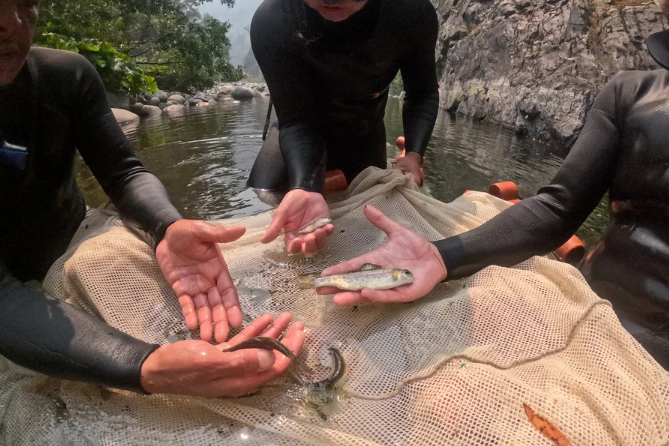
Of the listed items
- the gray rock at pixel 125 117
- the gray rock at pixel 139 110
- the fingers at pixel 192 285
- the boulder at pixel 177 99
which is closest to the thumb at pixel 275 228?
the fingers at pixel 192 285

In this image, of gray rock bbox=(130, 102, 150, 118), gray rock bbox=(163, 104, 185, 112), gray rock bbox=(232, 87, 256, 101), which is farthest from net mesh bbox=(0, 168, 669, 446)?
gray rock bbox=(232, 87, 256, 101)

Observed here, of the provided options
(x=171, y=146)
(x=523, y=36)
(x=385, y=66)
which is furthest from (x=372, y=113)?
(x=523, y=36)

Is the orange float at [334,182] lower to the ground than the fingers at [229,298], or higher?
higher

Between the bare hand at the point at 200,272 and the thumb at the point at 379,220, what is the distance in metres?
0.65

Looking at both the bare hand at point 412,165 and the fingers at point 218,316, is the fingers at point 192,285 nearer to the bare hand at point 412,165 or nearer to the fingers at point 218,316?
the fingers at point 218,316

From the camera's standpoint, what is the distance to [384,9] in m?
3.04

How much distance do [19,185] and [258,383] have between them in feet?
5.34

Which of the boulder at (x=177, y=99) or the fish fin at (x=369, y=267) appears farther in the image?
the boulder at (x=177, y=99)

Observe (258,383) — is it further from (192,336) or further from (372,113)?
(372,113)

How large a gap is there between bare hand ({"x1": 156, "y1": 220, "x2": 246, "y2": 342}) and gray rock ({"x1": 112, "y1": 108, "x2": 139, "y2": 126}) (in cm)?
1081

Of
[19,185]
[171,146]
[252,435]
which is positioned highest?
[19,185]

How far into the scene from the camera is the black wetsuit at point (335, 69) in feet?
9.99

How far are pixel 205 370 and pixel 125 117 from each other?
1215cm

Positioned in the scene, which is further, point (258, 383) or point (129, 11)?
point (129, 11)
